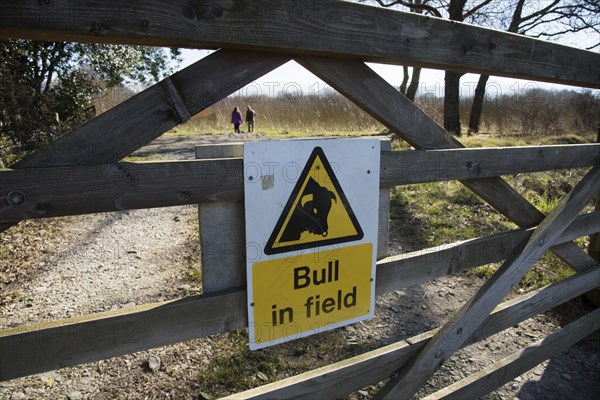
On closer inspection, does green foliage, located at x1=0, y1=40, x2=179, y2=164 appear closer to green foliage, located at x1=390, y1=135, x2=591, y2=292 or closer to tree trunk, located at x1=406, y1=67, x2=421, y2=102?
green foliage, located at x1=390, y1=135, x2=591, y2=292

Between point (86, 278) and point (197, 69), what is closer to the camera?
point (197, 69)

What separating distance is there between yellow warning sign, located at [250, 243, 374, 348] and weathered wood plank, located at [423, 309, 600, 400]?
74cm

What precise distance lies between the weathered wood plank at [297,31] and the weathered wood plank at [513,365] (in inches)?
65.4


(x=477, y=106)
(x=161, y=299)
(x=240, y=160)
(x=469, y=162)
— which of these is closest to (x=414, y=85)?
(x=477, y=106)

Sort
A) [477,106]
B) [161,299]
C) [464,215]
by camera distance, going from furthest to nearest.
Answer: [477,106] < [464,215] < [161,299]

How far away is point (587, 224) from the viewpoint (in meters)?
2.68

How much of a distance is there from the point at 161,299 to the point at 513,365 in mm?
2966

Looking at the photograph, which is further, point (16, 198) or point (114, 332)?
point (114, 332)

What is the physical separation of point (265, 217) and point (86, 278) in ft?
11.8

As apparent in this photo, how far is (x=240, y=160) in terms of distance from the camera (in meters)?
1.43

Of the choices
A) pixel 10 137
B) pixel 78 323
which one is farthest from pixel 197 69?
pixel 10 137

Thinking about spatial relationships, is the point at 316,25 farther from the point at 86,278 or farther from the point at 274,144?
the point at 86,278

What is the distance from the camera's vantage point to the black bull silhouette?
1553 mm

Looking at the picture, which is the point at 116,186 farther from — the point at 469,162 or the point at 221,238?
the point at 469,162
